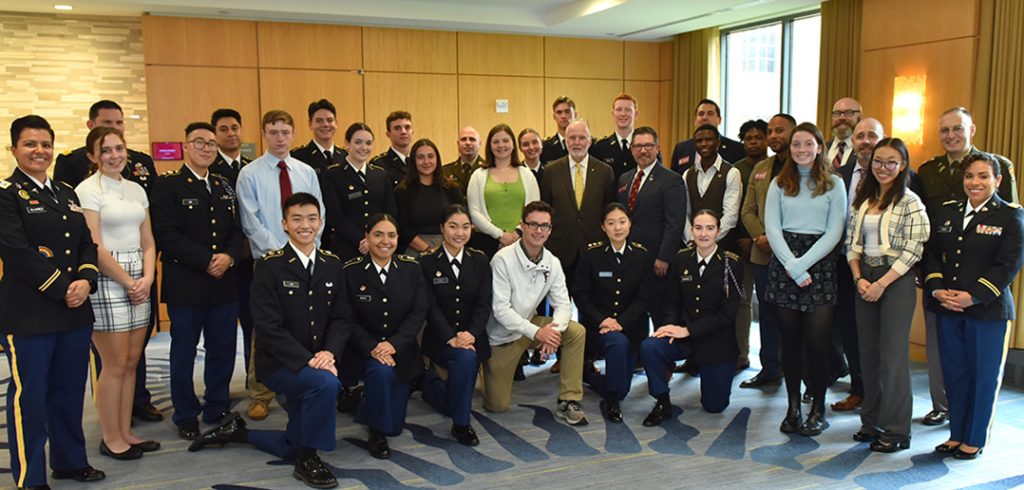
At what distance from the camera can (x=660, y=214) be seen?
506 centimetres

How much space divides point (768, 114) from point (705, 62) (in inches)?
39.4

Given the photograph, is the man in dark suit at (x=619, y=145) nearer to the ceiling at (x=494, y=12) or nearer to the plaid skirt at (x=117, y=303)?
the ceiling at (x=494, y=12)

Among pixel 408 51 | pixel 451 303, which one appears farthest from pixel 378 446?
pixel 408 51

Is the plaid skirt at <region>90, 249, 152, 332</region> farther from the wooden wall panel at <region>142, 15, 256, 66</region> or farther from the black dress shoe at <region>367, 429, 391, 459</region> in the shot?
the wooden wall panel at <region>142, 15, 256, 66</region>

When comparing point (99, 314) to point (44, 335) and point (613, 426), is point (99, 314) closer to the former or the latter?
point (44, 335)

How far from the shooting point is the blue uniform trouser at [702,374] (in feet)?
14.8

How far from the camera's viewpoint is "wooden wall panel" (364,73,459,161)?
8562mm

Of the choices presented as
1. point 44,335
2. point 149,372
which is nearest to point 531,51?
point 149,372

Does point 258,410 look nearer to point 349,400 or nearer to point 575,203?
point 349,400

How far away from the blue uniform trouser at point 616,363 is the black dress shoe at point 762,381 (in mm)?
940

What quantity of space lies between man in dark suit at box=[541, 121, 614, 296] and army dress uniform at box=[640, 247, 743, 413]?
775 millimetres

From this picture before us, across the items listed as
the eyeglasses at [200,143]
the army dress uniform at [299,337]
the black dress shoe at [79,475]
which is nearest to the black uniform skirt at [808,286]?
the army dress uniform at [299,337]

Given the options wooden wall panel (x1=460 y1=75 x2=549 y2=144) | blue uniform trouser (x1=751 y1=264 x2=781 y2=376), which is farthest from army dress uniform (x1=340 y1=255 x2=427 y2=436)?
wooden wall panel (x1=460 y1=75 x2=549 y2=144)

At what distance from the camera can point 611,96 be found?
9.64 m
